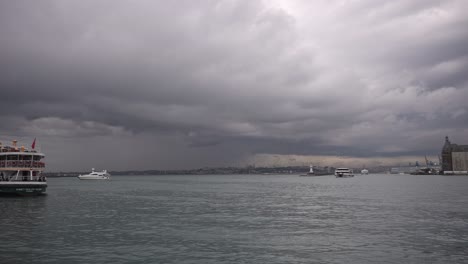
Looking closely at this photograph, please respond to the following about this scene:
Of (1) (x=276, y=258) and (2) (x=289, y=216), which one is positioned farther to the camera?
Result: (2) (x=289, y=216)

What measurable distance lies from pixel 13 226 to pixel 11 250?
17.3 m

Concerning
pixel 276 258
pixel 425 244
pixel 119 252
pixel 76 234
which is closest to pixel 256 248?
pixel 276 258

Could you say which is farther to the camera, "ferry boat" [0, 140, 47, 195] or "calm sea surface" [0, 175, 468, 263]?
"ferry boat" [0, 140, 47, 195]

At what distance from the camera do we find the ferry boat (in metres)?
93.6

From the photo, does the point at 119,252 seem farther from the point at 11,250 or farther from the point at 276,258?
the point at 276,258

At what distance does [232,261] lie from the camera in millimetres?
31734

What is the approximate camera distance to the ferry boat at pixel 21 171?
93.6 metres

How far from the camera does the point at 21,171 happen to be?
100812 mm

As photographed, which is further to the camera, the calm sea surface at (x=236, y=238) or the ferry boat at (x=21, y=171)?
the ferry boat at (x=21, y=171)

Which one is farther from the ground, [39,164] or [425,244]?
[39,164]

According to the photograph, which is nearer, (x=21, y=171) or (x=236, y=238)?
(x=236, y=238)

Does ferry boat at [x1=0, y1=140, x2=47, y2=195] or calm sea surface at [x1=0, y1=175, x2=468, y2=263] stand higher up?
ferry boat at [x1=0, y1=140, x2=47, y2=195]

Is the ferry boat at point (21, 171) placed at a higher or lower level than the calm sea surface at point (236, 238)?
higher

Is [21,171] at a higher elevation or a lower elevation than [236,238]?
higher
